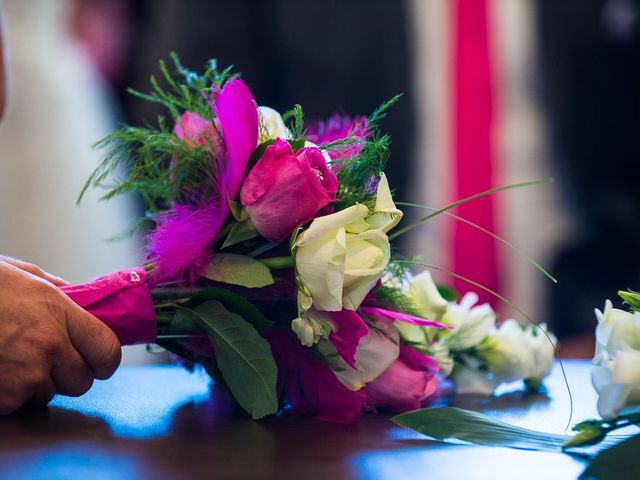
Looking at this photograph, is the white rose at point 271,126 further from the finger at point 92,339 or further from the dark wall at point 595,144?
the dark wall at point 595,144

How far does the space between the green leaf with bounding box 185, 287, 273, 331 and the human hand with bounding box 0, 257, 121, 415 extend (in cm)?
8

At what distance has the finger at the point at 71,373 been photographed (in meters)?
0.64

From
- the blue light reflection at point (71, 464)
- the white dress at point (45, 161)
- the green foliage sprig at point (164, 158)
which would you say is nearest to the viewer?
the blue light reflection at point (71, 464)

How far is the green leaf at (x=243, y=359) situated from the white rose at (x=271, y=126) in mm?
129

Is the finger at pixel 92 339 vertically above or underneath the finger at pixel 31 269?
underneath

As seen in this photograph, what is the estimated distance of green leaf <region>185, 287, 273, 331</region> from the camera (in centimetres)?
62

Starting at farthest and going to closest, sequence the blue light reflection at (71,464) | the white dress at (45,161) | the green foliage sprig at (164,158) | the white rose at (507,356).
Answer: the white dress at (45,161) → the white rose at (507,356) → the green foliage sprig at (164,158) → the blue light reflection at (71,464)

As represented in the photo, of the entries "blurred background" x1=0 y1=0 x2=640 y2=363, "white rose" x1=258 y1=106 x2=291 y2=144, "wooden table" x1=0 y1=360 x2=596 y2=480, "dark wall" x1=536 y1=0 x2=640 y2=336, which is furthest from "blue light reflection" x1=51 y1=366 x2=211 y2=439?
"dark wall" x1=536 y1=0 x2=640 y2=336

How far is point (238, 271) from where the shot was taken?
63cm

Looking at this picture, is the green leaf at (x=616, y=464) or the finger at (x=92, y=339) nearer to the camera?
the green leaf at (x=616, y=464)

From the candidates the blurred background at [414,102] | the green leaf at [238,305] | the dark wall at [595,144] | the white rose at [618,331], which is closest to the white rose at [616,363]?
the white rose at [618,331]

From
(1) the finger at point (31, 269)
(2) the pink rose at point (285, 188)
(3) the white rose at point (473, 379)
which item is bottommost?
(3) the white rose at point (473, 379)

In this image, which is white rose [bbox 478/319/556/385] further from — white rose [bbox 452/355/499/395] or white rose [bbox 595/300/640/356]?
white rose [bbox 595/300/640/356]

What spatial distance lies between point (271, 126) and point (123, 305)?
0.17m
